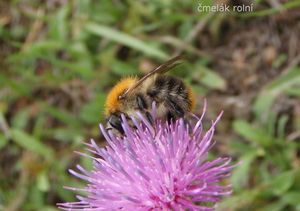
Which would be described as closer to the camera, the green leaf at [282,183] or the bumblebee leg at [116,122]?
the bumblebee leg at [116,122]

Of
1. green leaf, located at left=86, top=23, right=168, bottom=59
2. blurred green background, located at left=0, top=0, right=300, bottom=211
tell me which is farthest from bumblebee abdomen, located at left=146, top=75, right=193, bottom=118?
green leaf, located at left=86, top=23, right=168, bottom=59

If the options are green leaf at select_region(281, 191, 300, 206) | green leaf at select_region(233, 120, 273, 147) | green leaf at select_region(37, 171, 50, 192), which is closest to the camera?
green leaf at select_region(281, 191, 300, 206)

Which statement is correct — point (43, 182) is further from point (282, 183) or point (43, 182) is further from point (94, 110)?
point (282, 183)

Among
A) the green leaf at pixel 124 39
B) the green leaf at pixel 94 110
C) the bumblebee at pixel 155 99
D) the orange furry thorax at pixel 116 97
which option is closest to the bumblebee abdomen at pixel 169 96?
the bumblebee at pixel 155 99

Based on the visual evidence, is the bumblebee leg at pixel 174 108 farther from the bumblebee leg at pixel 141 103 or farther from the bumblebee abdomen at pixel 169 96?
the bumblebee leg at pixel 141 103

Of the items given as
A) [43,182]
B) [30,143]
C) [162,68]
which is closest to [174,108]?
[162,68]

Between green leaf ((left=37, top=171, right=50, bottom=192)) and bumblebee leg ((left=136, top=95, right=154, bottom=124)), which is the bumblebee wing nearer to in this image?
bumblebee leg ((left=136, top=95, right=154, bottom=124))

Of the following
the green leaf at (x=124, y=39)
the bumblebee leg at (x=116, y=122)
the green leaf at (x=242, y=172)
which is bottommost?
the bumblebee leg at (x=116, y=122)
